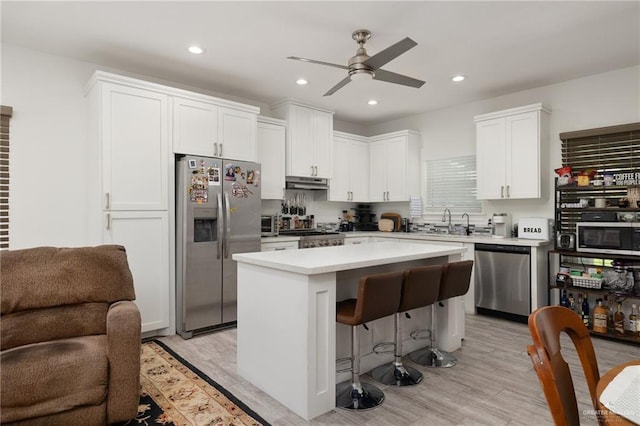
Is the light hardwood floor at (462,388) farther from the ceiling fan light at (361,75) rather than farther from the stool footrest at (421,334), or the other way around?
the ceiling fan light at (361,75)

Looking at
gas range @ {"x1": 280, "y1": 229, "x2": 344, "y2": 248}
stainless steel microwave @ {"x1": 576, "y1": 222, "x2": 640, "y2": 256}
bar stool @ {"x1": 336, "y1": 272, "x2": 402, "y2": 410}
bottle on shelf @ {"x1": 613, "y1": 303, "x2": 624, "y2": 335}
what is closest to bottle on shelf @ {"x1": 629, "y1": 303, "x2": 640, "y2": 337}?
bottle on shelf @ {"x1": 613, "y1": 303, "x2": 624, "y2": 335}

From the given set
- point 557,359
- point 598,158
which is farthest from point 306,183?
point 557,359

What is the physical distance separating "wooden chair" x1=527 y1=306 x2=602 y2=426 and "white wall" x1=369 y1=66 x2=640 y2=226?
3.68m

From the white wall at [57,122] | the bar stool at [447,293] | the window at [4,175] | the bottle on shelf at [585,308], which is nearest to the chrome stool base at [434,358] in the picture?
the bar stool at [447,293]

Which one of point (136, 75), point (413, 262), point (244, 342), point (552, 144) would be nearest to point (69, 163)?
point (136, 75)

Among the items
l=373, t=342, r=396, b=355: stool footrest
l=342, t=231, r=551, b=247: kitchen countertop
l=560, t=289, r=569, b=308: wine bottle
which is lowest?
l=373, t=342, r=396, b=355: stool footrest

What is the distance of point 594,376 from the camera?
1.33 m

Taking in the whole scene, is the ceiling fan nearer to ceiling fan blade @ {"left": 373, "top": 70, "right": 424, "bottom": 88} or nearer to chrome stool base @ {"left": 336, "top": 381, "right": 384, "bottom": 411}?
ceiling fan blade @ {"left": 373, "top": 70, "right": 424, "bottom": 88}

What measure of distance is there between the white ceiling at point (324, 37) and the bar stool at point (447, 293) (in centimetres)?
199

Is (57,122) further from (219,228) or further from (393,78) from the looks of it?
(393,78)

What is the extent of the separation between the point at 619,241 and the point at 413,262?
6.95 feet

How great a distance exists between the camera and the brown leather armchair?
1.87 m

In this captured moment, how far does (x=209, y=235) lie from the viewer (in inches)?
155

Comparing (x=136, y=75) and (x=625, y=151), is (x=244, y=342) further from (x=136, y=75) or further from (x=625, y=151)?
(x=625, y=151)
